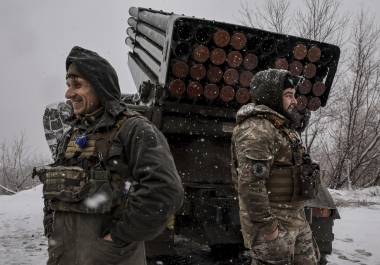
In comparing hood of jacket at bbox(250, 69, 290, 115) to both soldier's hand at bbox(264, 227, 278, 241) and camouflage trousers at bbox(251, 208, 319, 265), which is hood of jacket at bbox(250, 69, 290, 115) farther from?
soldier's hand at bbox(264, 227, 278, 241)

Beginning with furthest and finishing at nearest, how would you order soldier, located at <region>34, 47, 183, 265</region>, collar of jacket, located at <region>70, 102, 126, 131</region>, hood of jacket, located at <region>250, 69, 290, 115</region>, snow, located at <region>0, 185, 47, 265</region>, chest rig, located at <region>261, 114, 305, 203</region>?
snow, located at <region>0, 185, 47, 265</region>, hood of jacket, located at <region>250, 69, 290, 115</region>, chest rig, located at <region>261, 114, 305, 203</region>, collar of jacket, located at <region>70, 102, 126, 131</region>, soldier, located at <region>34, 47, 183, 265</region>

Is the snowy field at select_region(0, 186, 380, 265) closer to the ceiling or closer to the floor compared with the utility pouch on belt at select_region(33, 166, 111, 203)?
closer to the floor

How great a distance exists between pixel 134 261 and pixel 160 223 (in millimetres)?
259

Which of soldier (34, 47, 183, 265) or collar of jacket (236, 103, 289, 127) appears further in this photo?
collar of jacket (236, 103, 289, 127)

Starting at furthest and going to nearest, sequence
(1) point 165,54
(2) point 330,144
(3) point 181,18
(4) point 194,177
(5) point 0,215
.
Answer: (2) point 330,144, (5) point 0,215, (4) point 194,177, (1) point 165,54, (3) point 181,18

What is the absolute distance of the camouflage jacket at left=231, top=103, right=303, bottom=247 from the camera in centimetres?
263

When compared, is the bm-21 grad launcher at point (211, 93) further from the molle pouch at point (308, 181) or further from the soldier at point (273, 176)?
the molle pouch at point (308, 181)

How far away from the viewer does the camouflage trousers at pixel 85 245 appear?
1.89 m

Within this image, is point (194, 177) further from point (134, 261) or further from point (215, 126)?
point (134, 261)

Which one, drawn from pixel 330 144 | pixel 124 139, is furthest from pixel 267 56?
pixel 330 144

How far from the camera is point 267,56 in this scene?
429cm

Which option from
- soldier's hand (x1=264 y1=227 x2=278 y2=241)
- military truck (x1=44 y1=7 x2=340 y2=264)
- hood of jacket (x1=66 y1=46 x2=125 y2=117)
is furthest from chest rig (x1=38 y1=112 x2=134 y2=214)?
military truck (x1=44 y1=7 x2=340 y2=264)

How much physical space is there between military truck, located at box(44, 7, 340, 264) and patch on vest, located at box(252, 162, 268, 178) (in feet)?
4.80

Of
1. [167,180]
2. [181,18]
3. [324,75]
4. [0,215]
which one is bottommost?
[0,215]
